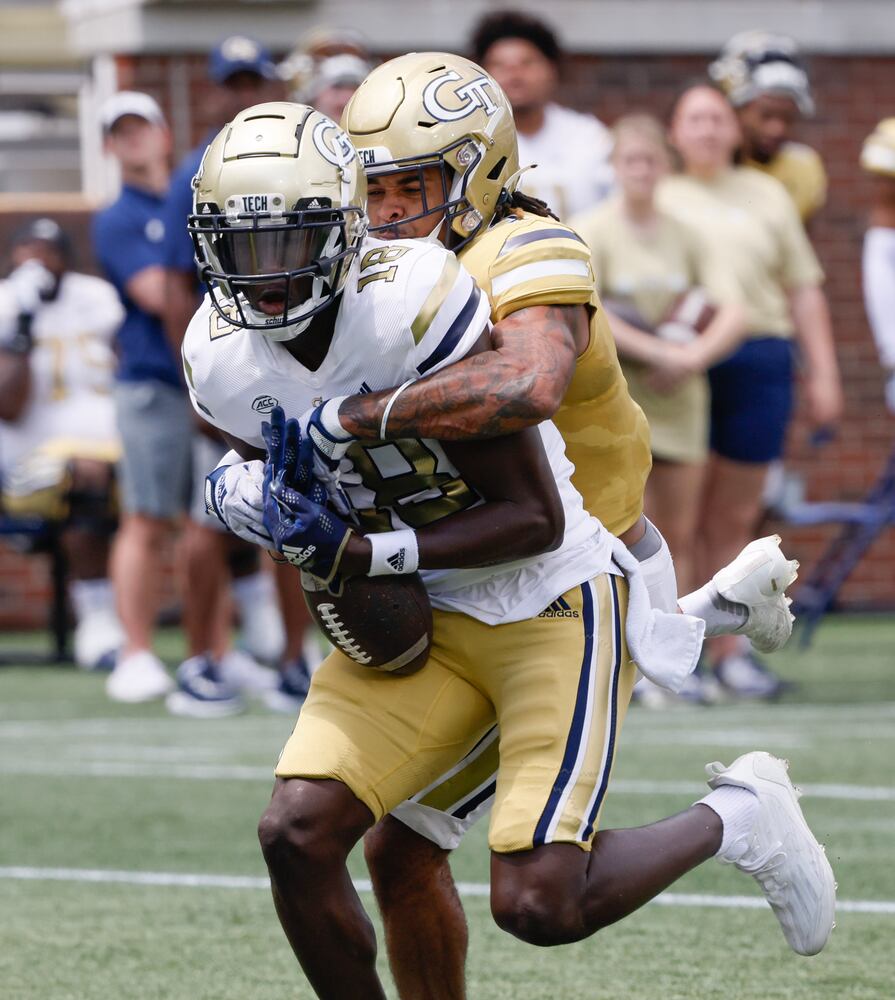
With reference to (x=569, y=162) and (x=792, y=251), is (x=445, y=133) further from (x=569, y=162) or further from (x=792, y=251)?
(x=792, y=251)

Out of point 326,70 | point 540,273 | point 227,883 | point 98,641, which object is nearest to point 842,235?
point 326,70

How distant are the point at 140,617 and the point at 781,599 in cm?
444

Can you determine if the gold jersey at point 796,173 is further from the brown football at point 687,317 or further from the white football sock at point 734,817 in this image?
the white football sock at point 734,817

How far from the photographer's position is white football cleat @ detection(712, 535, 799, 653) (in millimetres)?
3826

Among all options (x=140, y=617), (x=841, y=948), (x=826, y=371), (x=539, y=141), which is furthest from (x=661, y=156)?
(x=841, y=948)

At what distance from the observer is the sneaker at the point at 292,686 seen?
743cm

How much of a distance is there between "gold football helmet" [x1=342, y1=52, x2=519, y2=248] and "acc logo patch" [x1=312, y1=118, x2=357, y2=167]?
0.31 metres

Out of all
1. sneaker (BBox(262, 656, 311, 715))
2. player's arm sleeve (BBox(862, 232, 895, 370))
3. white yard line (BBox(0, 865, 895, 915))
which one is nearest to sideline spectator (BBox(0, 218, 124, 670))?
sneaker (BBox(262, 656, 311, 715))

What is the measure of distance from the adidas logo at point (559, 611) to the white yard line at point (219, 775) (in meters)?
2.46

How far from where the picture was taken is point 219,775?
625 centimetres

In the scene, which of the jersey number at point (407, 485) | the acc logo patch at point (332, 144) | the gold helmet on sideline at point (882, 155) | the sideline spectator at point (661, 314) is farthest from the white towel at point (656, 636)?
the gold helmet on sideline at point (882, 155)

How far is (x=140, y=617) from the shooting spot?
7.92 metres

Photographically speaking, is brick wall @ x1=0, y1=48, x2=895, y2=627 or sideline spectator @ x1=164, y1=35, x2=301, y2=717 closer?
sideline spectator @ x1=164, y1=35, x2=301, y2=717

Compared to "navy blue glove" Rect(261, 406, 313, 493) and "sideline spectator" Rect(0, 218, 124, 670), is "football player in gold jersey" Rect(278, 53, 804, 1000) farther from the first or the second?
"sideline spectator" Rect(0, 218, 124, 670)
